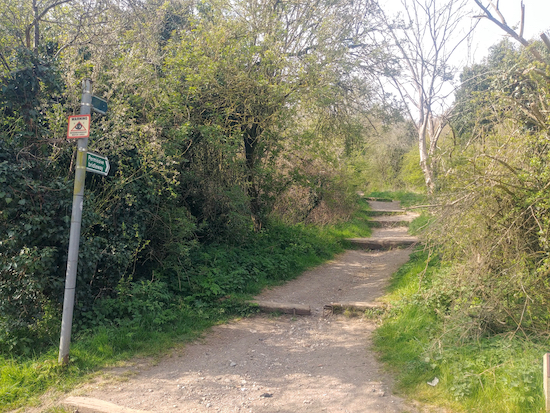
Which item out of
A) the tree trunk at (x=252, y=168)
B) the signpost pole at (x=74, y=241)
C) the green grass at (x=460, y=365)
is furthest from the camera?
the tree trunk at (x=252, y=168)

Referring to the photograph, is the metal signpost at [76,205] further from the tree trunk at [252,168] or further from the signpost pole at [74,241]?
the tree trunk at [252,168]

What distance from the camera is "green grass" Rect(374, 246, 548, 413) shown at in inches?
149

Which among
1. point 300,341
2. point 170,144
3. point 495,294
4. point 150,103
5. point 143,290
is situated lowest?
point 300,341

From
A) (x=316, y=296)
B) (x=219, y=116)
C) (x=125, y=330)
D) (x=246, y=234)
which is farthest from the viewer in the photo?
(x=246, y=234)

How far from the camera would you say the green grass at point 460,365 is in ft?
12.4

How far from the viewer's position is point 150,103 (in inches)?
285

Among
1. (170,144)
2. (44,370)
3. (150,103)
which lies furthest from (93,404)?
(150,103)

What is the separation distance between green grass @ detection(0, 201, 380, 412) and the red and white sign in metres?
2.50

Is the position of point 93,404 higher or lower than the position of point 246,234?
lower

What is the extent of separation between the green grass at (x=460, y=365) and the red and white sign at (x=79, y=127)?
14.5ft

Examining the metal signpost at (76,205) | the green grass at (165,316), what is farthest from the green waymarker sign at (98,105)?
the green grass at (165,316)

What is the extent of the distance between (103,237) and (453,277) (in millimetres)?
5016

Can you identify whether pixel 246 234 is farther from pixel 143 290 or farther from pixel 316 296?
pixel 143 290

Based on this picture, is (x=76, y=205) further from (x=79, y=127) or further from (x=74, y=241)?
(x=79, y=127)
